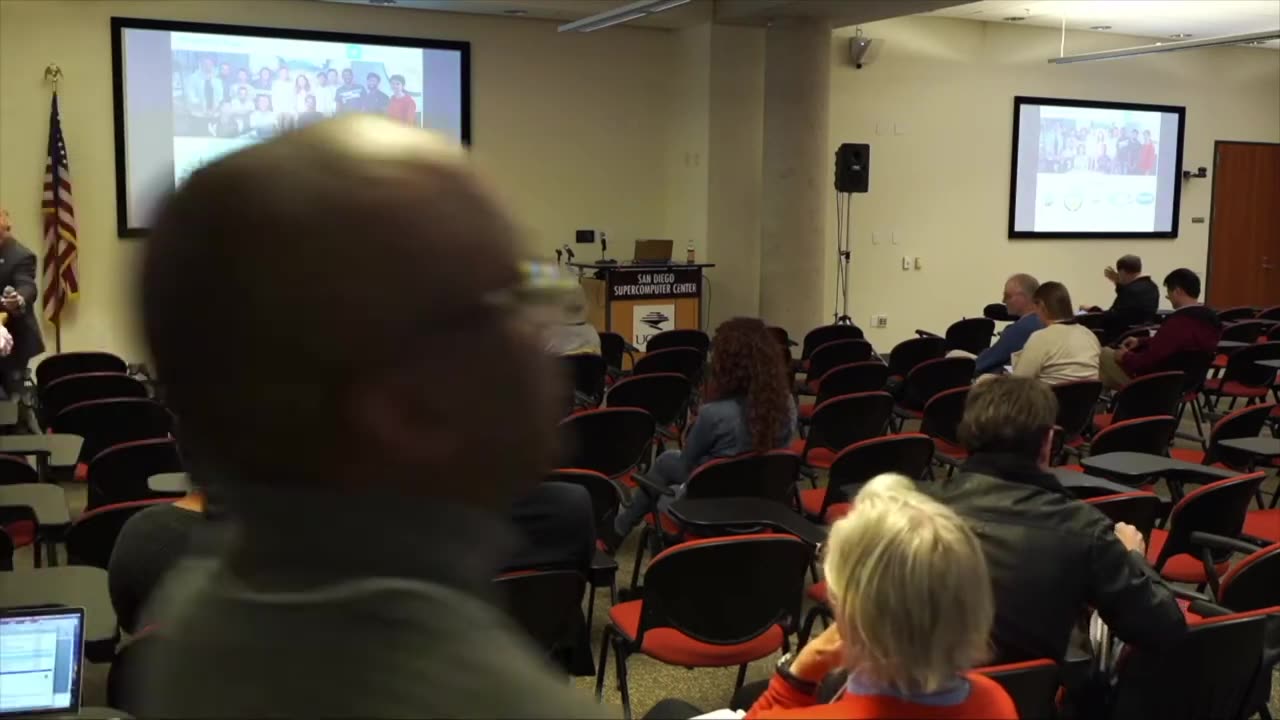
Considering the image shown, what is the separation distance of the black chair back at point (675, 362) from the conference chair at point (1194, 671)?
4453mm

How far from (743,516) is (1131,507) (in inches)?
49.7

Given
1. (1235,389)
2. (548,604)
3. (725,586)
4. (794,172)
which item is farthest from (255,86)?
(1235,389)

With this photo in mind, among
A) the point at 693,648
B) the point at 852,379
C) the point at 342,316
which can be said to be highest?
the point at 342,316

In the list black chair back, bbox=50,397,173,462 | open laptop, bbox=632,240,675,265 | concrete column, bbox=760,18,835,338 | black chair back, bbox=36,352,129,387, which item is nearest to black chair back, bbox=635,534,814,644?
black chair back, bbox=50,397,173,462

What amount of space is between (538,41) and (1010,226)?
225 inches

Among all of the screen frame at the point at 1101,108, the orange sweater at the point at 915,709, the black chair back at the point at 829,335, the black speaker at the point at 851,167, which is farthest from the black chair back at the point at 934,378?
the screen frame at the point at 1101,108

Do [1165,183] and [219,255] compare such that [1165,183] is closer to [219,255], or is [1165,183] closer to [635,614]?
[635,614]

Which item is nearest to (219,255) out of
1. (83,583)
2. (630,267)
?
(83,583)

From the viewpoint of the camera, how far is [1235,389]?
7508 mm

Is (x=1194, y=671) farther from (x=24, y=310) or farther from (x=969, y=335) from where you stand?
(x=24, y=310)

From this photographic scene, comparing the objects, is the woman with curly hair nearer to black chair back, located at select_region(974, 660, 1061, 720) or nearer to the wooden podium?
black chair back, located at select_region(974, 660, 1061, 720)

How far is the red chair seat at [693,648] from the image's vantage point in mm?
3205

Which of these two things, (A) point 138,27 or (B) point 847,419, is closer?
(B) point 847,419

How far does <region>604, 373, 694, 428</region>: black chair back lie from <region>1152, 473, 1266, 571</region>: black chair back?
105 inches
